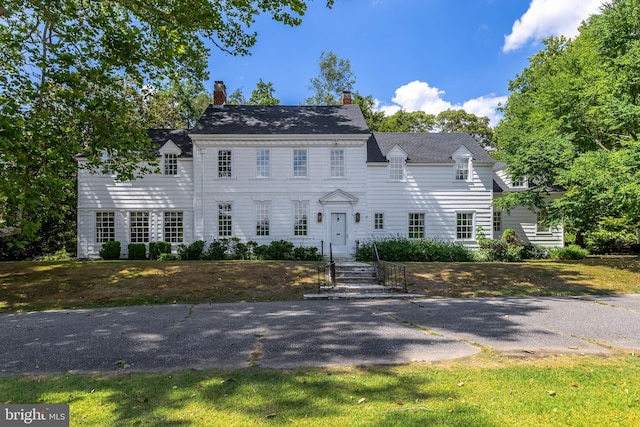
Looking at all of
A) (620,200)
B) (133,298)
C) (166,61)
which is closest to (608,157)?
(620,200)

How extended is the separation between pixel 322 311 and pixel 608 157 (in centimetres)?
1473

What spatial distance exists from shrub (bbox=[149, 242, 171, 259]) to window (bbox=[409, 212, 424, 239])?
46.0 feet

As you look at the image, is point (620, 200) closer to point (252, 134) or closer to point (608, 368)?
point (608, 368)

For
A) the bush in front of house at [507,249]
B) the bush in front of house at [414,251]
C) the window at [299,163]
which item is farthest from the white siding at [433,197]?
the window at [299,163]

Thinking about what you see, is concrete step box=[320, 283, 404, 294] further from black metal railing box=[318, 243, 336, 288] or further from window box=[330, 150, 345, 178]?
window box=[330, 150, 345, 178]

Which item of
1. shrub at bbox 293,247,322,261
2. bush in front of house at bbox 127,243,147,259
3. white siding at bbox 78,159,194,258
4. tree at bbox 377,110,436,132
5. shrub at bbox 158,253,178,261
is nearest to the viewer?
shrub at bbox 293,247,322,261

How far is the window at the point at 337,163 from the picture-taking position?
1981 cm

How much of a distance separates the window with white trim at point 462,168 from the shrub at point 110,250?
2010cm

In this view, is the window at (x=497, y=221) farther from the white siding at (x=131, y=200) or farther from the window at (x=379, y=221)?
the white siding at (x=131, y=200)

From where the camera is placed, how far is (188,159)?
2050cm

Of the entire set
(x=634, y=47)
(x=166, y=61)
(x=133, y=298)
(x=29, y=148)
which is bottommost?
(x=133, y=298)

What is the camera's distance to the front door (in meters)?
19.5

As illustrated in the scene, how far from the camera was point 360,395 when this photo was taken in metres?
4.08

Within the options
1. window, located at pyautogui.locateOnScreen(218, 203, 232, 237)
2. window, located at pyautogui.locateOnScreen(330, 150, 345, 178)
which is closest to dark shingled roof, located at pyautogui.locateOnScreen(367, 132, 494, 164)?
window, located at pyautogui.locateOnScreen(330, 150, 345, 178)
